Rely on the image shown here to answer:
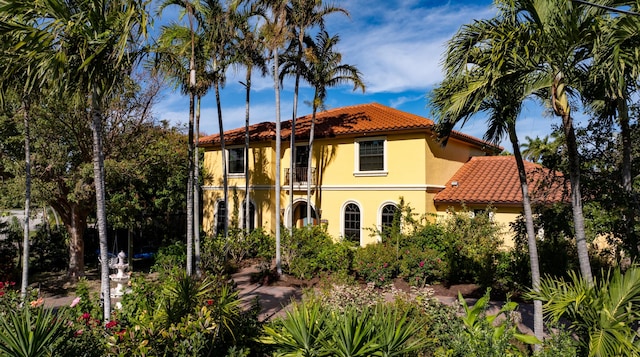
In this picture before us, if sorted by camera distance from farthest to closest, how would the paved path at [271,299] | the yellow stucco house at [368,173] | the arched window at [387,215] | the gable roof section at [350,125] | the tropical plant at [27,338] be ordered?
the arched window at [387,215] → the gable roof section at [350,125] → the yellow stucco house at [368,173] → the paved path at [271,299] → the tropical plant at [27,338]

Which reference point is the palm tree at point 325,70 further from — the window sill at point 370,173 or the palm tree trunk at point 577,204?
the palm tree trunk at point 577,204

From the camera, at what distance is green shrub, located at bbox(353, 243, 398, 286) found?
13.1 m

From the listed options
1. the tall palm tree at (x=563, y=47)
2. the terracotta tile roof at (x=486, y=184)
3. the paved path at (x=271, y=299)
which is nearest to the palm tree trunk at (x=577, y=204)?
the tall palm tree at (x=563, y=47)

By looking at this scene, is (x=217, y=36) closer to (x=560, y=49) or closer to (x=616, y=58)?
(x=560, y=49)

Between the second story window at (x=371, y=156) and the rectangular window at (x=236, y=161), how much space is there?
290 inches

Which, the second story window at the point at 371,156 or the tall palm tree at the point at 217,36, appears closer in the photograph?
the tall palm tree at the point at 217,36

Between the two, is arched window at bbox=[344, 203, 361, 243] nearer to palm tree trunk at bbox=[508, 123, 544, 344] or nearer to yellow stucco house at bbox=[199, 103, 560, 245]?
yellow stucco house at bbox=[199, 103, 560, 245]

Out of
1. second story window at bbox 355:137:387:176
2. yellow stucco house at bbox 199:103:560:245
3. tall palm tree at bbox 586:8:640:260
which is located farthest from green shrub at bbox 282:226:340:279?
tall palm tree at bbox 586:8:640:260

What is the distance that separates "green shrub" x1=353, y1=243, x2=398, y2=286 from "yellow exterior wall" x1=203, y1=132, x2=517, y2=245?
2.23 m

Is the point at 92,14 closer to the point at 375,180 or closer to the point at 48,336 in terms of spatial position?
the point at 48,336

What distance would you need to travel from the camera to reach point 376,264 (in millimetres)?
13367

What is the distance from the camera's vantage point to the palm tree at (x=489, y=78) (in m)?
6.07

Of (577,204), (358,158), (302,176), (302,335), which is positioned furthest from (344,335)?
(302,176)

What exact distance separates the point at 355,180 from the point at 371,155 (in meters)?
1.50
